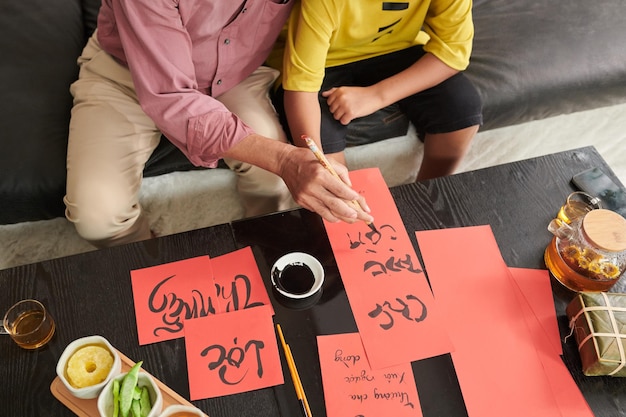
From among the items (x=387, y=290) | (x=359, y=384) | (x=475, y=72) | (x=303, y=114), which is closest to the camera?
(x=359, y=384)

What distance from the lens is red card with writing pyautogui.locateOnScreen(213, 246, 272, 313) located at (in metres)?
0.92

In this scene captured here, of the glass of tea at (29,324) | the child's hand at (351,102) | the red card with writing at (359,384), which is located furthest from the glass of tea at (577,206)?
the glass of tea at (29,324)

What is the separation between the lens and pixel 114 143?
1.29 metres

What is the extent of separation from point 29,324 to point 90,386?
19cm

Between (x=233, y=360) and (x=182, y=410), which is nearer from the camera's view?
(x=182, y=410)

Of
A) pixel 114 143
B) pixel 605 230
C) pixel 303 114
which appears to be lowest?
pixel 114 143

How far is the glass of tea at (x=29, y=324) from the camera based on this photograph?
840mm

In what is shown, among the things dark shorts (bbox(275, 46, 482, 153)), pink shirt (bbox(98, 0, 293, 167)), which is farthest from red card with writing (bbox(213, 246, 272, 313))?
dark shorts (bbox(275, 46, 482, 153))

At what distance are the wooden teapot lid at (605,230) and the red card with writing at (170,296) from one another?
0.69m

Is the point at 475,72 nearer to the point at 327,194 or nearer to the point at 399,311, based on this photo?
the point at 327,194

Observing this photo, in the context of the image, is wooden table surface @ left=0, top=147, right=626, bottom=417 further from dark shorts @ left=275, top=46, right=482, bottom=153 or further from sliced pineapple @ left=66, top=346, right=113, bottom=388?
dark shorts @ left=275, top=46, right=482, bottom=153

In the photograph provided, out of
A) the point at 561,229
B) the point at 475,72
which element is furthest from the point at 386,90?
the point at 561,229

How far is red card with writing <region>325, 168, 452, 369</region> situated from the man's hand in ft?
0.16

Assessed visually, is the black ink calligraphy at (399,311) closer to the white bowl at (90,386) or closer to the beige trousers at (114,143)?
the white bowl at (90,386)
